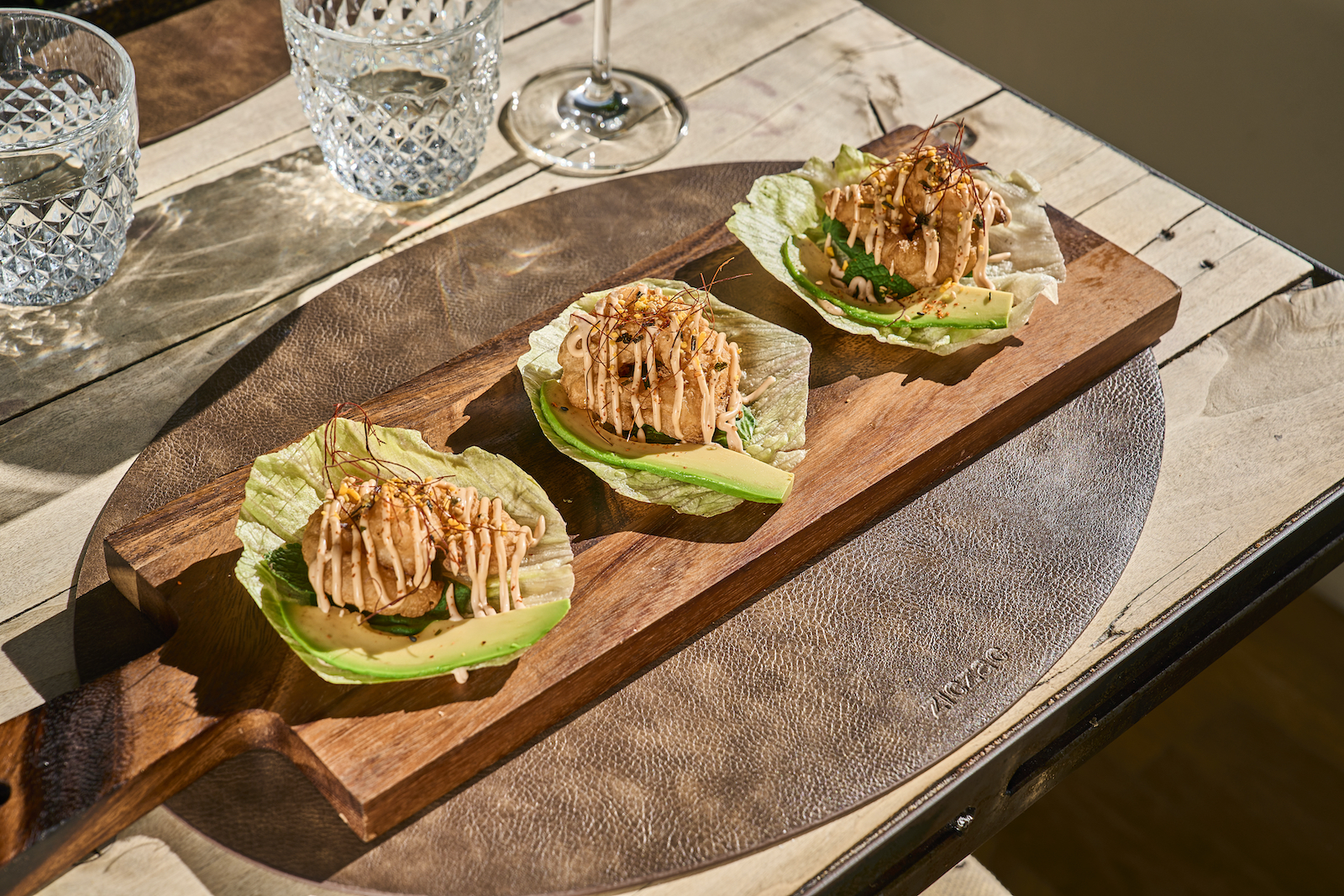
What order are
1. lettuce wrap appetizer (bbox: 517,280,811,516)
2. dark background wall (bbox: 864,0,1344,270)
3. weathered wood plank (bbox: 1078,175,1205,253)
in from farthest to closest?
1. dark background wall (bbox: 864,0,1344,270)
2. weathered wood plank (bbox: 1078,175,1205,253)
3. lettuce wrap appetizer (bbox: 517,280,811,516)

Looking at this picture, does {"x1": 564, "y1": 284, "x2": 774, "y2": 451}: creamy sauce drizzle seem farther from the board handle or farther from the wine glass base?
the wine glass base

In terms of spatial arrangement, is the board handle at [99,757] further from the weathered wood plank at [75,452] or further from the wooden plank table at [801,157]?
the weathered wood plank at [75,452]

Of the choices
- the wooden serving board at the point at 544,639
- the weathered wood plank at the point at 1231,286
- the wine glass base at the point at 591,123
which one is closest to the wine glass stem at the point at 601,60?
the wine glass base at the point at 591,123

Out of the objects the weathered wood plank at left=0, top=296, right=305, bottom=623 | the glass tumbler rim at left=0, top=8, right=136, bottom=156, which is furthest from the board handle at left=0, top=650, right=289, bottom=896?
the glass tumbler rim at left=0, top=8, right=136, bottom=156

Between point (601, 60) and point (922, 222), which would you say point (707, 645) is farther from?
point (601, 60)

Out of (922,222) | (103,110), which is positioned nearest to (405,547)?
(922,222)
